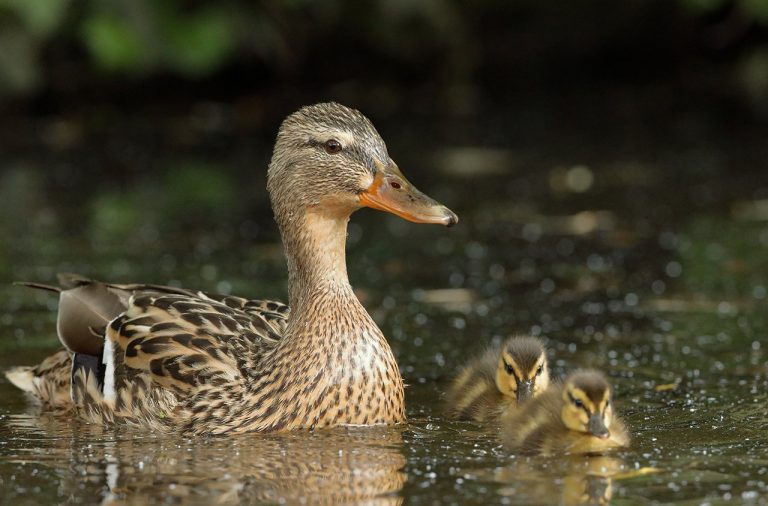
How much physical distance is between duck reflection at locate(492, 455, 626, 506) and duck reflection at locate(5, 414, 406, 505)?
0.32 meters

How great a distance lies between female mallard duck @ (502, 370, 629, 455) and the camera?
176 inches

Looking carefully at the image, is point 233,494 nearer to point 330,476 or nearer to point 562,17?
point 330,476

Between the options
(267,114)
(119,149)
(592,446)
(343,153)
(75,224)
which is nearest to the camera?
(592,446)

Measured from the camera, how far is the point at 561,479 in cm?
423

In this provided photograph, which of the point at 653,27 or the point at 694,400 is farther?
the point at 653,27

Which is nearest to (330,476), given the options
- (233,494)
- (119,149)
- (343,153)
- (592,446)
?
(233,494)

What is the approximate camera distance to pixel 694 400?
5.25 m

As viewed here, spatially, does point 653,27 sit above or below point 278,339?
above

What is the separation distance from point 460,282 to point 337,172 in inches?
103

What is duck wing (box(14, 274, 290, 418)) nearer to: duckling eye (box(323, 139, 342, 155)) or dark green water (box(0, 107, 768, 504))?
dark green water (box(0, 107, 768, 504))

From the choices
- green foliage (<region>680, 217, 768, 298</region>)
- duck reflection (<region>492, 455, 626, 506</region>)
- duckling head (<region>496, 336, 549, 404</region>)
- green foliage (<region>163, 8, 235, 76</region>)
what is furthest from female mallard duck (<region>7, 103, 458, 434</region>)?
green foliage (<region>163, 8, 235, 76</region>)

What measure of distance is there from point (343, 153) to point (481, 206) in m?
4.67

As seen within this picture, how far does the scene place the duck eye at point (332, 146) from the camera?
508 centimetres

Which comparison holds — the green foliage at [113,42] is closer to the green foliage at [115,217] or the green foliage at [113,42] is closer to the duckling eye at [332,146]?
the green foliage at [115,217]
